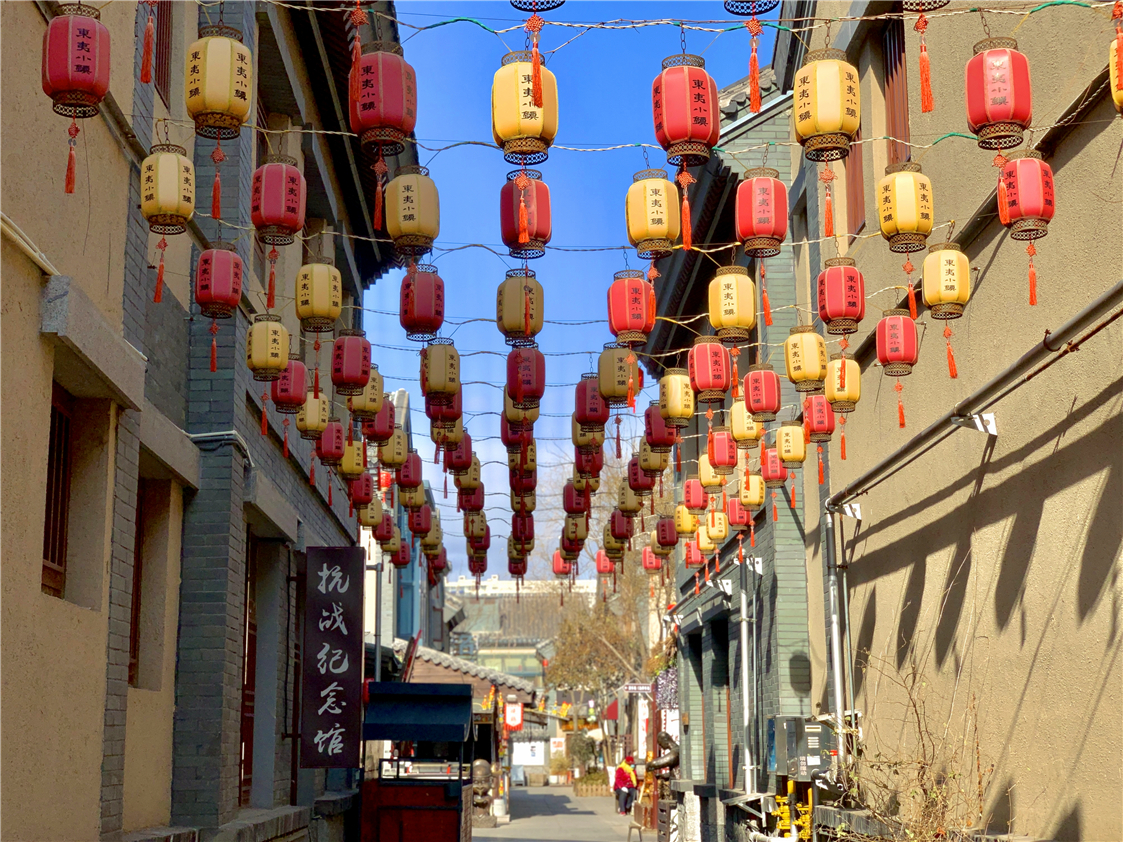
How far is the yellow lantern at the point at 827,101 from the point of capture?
9.04m

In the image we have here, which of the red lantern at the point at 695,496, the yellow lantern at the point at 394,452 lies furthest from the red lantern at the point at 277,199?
the red lantern at the point at 695,496

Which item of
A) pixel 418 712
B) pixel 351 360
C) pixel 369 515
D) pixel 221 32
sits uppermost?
pixel 221 32

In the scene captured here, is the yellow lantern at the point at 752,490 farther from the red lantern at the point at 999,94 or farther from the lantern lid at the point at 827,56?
the red lantern at the point at 999,94

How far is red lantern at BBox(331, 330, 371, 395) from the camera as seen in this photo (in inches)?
524

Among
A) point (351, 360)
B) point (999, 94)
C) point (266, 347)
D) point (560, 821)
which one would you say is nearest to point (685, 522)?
point (351, 360)

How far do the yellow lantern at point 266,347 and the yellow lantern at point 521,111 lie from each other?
3934 millimetres

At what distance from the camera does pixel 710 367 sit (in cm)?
1309

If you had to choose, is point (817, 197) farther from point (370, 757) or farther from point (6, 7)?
point (370, 757)

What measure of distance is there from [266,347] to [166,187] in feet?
11.0

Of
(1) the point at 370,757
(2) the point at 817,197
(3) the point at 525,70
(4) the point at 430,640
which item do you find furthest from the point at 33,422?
(4) the point at 430,640

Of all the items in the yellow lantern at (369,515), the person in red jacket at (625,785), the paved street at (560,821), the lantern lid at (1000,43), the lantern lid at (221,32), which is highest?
the lantern lid at (221,32)

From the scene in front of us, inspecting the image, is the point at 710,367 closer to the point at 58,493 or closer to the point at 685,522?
the point at 58,493

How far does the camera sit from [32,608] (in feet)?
23.5

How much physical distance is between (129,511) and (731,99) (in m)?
14.8
